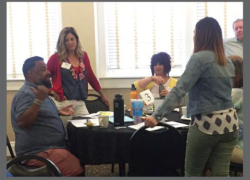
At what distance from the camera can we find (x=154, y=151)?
1.88 metres

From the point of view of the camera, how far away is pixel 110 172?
131 inches

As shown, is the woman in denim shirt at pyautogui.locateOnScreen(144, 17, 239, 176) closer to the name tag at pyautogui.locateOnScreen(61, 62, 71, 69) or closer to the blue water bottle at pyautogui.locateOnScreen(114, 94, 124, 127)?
the blue water bottle at pyautogui.locateOnScreen(114, 94, 124, 127)

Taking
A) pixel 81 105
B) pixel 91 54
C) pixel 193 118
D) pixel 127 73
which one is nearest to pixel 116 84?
pixel 127 73

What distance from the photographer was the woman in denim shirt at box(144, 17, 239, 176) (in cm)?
166

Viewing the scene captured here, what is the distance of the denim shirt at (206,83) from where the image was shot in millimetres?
1656

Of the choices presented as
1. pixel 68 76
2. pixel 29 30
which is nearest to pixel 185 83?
pixel 68 76

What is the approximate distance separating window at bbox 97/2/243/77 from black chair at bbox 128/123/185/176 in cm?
221

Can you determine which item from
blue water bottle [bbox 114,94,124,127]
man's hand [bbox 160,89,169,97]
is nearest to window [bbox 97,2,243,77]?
man's hand [bbox 160,89,169,97]

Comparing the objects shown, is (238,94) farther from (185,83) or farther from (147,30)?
(147,30)

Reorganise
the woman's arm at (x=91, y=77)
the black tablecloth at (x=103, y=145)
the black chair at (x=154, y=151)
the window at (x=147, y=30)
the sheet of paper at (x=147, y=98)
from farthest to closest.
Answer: the window at (x=147, y=30) < the woman's arm at (x=91, y=77) < the sheet of paper at (x=147, y=98) < the black tablecloth at (x=103, y=145) < the black chair at (x=154, y=151)

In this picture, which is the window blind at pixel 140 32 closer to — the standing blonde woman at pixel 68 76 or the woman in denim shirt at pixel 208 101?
the standing blonde woman at pixel 68 76

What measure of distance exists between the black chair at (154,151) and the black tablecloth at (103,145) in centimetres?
21

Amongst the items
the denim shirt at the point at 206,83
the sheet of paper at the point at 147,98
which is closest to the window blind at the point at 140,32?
the sheet of paper at the point at 147,98

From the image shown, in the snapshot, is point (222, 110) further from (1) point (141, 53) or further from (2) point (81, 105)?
(1) point (141, 53)
